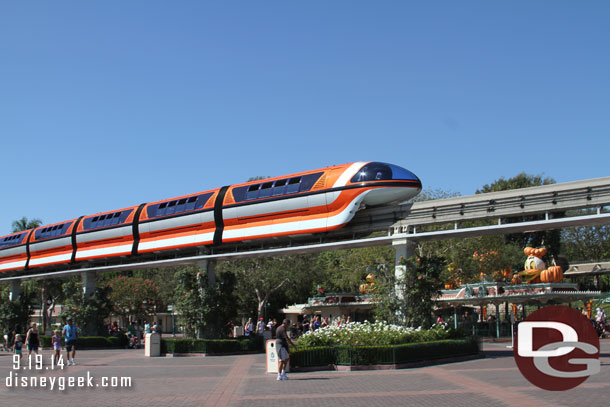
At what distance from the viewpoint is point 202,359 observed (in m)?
26.3

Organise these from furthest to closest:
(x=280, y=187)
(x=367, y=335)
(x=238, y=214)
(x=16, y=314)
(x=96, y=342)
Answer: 1. (x=16, y=314)
2. (x=96, y=342)
3. (x=238, y=214)
4. (x=280, y=187)
5. (x=367, y=335)

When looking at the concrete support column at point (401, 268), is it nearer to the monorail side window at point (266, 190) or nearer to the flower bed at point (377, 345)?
the flower bed at point (377, 345)

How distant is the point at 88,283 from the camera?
121 ft

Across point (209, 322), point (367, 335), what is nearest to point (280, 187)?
point (209, 322)

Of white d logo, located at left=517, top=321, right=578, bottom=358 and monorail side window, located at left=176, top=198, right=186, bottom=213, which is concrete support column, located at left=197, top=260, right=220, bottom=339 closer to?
monorail side window, located at left=176, top=198, right=186, bottom=213

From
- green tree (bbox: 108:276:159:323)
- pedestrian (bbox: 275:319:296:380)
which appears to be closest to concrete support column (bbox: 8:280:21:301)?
green tree (bbox: 108:276:159:323)

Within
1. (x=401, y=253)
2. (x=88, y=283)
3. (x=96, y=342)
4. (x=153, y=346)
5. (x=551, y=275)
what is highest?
(x=401, y=253)

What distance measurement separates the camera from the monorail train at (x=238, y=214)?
80.6 feet

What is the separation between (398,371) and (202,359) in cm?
1056

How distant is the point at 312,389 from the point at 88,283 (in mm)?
25589

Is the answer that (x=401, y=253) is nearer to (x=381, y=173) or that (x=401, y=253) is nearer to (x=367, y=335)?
(x=381, y=173)

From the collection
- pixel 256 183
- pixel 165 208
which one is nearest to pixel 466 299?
pixel 256 183

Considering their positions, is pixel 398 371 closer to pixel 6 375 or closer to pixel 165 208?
pixel 6 375

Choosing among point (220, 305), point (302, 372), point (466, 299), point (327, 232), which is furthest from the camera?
point (466, 299)
